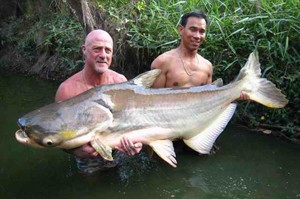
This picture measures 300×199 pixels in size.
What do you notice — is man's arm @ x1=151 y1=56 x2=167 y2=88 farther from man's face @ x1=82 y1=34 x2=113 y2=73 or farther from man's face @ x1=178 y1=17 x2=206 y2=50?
man's face @ x1=82 y1=34 x2=113 y2=73

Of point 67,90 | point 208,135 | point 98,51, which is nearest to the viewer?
point 98,51

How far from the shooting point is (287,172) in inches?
144

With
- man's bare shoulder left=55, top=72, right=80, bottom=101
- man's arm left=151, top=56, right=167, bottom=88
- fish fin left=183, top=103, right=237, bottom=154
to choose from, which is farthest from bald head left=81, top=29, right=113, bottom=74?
fish fin left=183, top=103, right=237, bottom=154

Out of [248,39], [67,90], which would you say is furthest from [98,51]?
[248,39]

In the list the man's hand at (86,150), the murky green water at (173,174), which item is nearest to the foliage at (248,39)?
the murky green water at (173,174)

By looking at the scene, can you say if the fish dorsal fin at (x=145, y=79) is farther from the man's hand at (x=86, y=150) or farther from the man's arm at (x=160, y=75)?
the man's arm at (x=160, y=75)

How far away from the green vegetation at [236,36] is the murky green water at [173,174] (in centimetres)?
35

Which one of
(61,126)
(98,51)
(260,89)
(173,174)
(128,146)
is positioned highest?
(98,51)

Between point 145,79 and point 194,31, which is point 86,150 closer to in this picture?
point 145,79

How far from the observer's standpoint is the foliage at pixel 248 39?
14.8 ft

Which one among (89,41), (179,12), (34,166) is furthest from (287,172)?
(179,12)

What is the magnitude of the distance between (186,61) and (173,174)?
3.58 ft

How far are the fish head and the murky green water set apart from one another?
2.65 ft

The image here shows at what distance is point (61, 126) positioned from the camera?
2.54 m
